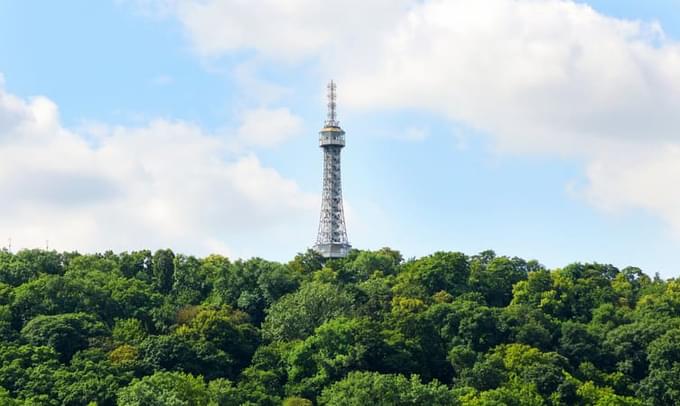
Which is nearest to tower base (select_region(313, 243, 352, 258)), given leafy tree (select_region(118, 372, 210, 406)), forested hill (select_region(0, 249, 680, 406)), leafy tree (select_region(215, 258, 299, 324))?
forested hill (select_region(0, 249, 680, 406))

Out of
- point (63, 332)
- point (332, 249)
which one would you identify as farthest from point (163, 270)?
point (332, 249)

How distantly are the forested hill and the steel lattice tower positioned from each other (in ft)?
66.0

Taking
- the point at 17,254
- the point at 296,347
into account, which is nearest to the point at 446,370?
the point at 296,347

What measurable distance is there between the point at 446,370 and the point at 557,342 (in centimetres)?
872

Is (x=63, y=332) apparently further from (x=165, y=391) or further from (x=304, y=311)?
(x=304, y=311)

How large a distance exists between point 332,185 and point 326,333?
1763 inches

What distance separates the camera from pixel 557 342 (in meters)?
89.9

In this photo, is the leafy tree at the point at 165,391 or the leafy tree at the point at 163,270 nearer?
the leafy tree at the point at 165,391

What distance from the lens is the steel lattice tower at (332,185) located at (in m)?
126

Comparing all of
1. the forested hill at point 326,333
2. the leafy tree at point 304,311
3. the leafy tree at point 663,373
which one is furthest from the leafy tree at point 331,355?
the leafy tree at point 663,373

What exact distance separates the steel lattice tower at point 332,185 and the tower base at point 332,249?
0.52 metres

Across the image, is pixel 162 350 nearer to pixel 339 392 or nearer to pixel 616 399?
pixel 339 392

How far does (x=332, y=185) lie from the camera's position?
128m

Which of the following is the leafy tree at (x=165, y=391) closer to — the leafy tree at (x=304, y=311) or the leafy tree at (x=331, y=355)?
the leafy tree at (x=331, y=355)
